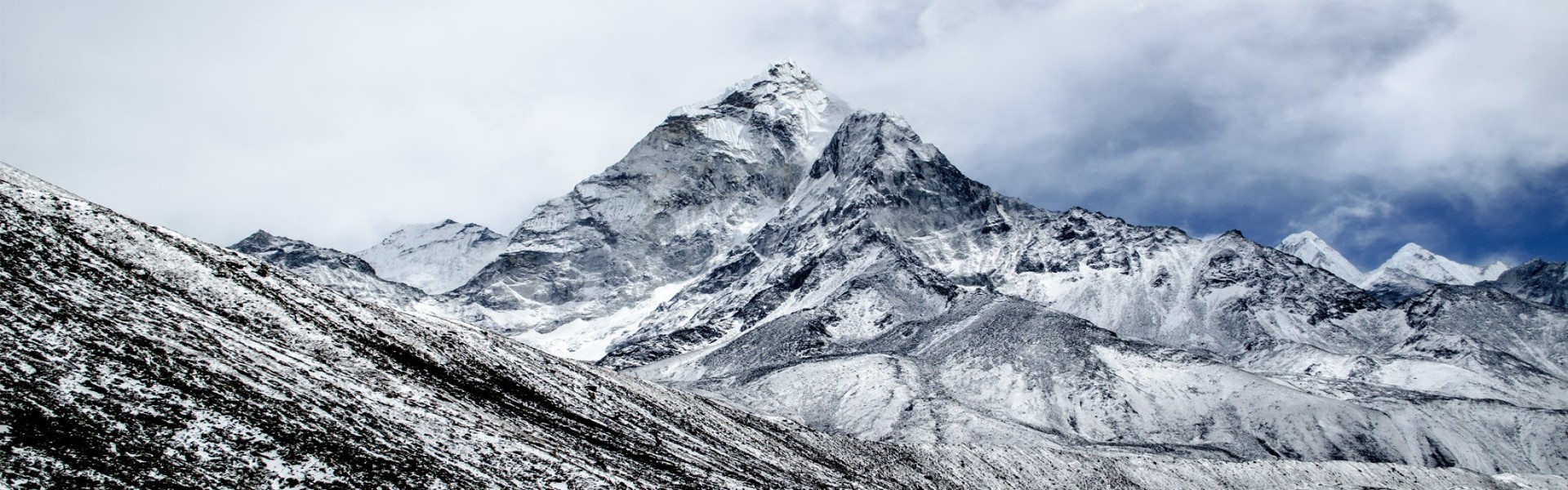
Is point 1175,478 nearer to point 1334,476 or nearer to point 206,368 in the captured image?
point 1334,476

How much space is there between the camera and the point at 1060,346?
194750mm

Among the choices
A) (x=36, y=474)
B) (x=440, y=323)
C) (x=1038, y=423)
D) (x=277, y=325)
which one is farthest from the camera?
(x=1038, y=423)

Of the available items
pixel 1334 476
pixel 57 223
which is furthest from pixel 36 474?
pixel 1334 476

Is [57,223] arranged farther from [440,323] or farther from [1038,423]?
[1038,423]

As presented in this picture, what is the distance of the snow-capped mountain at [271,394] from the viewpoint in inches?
1363

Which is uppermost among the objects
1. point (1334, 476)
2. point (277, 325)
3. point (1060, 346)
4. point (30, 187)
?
point (1060, 346)

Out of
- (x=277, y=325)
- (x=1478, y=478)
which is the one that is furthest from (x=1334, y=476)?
(x=277, y=325)

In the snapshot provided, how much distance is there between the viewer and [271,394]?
4109 centimetres

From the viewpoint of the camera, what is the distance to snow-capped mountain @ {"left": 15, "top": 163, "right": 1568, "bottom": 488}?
114 ft

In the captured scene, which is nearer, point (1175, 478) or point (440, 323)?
point (440, 323)

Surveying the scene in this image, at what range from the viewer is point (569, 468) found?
45125 millimetres

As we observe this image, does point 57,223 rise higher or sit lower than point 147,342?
higher

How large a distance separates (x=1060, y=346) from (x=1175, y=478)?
102424 mm

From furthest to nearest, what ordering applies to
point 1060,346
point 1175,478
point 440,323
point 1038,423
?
1. point 1060,346
2. point 1038,423
3. point 1175,478
4. point 440,323
